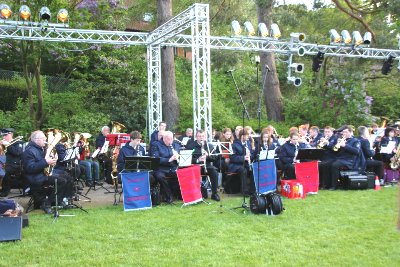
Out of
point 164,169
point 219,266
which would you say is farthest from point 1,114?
point 219,266

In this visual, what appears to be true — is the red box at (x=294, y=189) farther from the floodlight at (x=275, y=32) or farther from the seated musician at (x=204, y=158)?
the floodlight at (x=275, y=32)

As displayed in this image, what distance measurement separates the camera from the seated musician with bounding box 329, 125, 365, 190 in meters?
11.6

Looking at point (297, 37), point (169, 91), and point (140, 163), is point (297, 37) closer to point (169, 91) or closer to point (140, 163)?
point (169, 91)

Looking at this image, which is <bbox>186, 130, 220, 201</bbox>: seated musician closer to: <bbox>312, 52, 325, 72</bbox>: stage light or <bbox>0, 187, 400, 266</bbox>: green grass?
<bbox>0, 187, 400, 266</bbox>: green grass

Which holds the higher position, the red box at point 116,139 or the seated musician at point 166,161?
the red box at point 116,139

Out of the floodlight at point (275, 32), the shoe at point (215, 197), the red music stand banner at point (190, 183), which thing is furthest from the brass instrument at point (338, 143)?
the floodlight at point (275, 32)

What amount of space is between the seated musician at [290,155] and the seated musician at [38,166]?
5.42m

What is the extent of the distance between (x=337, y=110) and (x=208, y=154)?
10849 mm

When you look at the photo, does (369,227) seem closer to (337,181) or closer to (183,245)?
(183,245)

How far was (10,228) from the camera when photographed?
22.3 ft

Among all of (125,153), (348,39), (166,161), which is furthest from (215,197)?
(348,39)

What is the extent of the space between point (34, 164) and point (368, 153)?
28.2ft

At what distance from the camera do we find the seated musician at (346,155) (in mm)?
11625

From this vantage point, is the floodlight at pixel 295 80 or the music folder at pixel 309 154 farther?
the floodlight at pixel 295 80
